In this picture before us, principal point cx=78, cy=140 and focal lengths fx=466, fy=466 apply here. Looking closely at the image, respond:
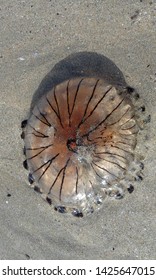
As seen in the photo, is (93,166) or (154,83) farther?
(154,83)

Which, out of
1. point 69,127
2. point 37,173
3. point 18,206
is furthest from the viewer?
point 18,206

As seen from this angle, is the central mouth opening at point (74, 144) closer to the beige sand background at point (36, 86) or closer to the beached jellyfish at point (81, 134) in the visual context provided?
the beached jellyfish at point (81, 134)

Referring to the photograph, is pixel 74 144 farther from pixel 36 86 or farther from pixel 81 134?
pixel 36 86

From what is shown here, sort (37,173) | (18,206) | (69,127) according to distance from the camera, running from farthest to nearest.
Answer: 1. (18,206)
2. (37,173)
3. (69,127)

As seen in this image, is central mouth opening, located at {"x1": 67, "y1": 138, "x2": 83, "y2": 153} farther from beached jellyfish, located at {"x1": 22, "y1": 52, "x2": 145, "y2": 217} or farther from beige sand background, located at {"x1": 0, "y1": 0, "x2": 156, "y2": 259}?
beige sand background, located at {"x1": 0, "y1": 0, "x2": 156, "y2": 259}

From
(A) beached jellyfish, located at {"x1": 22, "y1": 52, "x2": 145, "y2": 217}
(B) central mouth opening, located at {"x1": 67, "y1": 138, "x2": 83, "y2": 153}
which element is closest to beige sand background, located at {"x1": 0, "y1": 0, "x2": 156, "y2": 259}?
(A) beached jellyfish, located at {"x1": 22, "y1": 52, "x2": 145, "y2": 217}

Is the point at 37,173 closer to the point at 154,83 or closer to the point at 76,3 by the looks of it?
the point at 154,83
